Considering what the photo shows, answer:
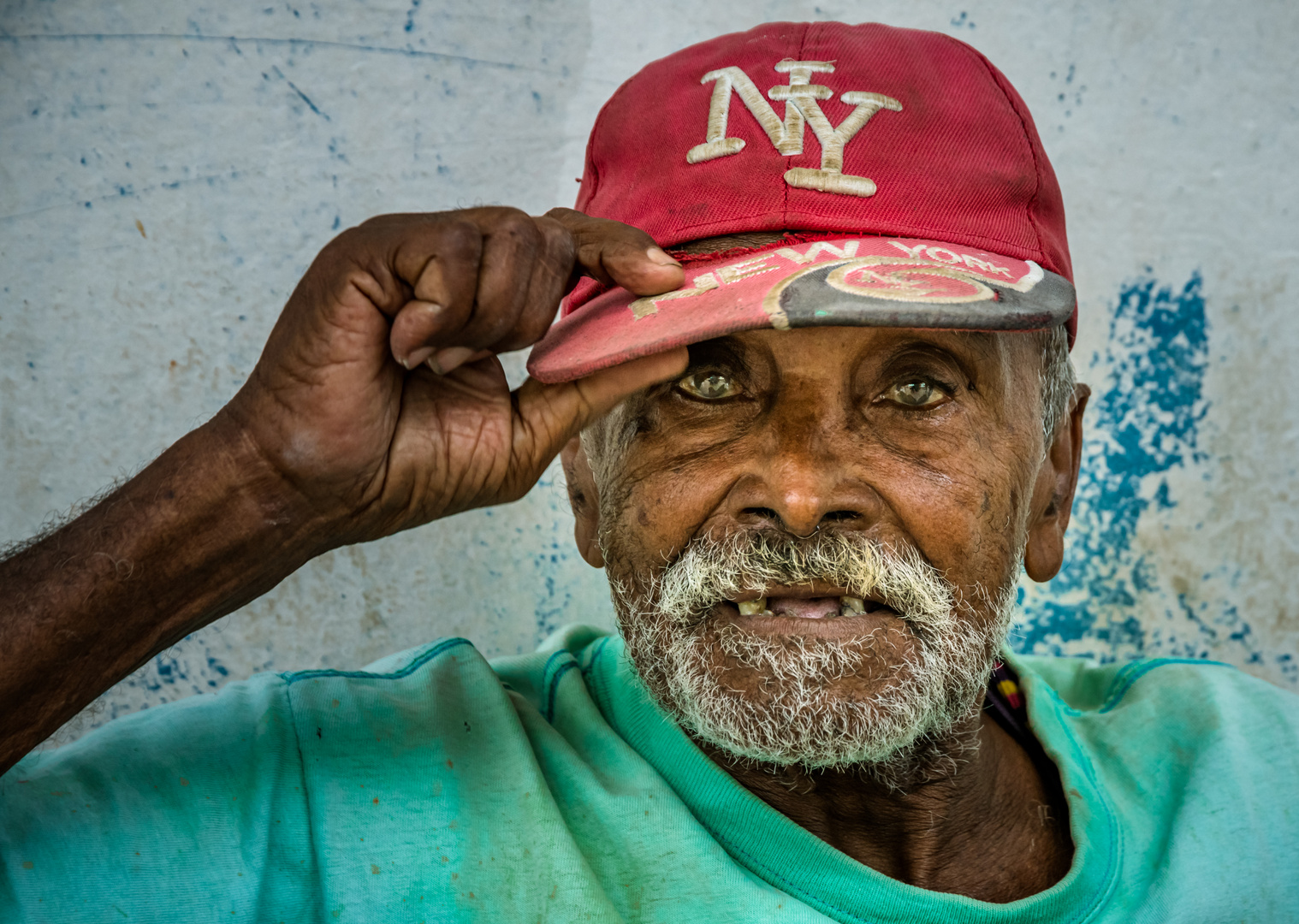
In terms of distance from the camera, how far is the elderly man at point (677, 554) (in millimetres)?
1221

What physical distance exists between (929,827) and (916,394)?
28.2 inches

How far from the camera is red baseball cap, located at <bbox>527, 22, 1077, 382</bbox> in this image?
127 centimetres

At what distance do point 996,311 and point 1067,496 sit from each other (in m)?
0.74

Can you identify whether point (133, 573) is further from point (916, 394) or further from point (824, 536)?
point (916, 394)

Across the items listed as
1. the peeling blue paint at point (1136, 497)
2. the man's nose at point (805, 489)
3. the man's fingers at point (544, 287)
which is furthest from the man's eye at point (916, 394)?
the peeling blue paint at point (1136, 497)

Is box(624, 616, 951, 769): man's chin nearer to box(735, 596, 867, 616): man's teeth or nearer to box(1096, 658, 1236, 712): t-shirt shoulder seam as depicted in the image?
box(735, 596, 867, 616): man's teeth

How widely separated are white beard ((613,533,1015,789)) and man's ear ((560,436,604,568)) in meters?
0.30

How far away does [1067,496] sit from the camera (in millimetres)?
1816

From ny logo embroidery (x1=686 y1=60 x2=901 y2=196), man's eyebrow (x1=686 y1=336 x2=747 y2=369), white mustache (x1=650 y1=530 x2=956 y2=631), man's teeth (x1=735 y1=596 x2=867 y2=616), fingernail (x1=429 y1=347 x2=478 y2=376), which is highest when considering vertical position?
ny logo embroidery (x1=686 y1=60 x2=901 y2=196)

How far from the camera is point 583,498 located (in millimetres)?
1828

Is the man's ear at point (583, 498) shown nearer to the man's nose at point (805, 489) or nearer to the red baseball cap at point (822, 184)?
the red baseball cap at point (822, 184)

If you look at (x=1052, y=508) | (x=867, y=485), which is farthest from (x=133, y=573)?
(x=1052, y=508)

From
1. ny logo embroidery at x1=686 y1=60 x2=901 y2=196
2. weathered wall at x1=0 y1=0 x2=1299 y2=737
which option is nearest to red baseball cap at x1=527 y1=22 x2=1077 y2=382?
ny logo embroidery at x1=686 y1=60 x2=901 y2=196

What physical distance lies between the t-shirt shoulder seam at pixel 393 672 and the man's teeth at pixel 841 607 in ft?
1.69
